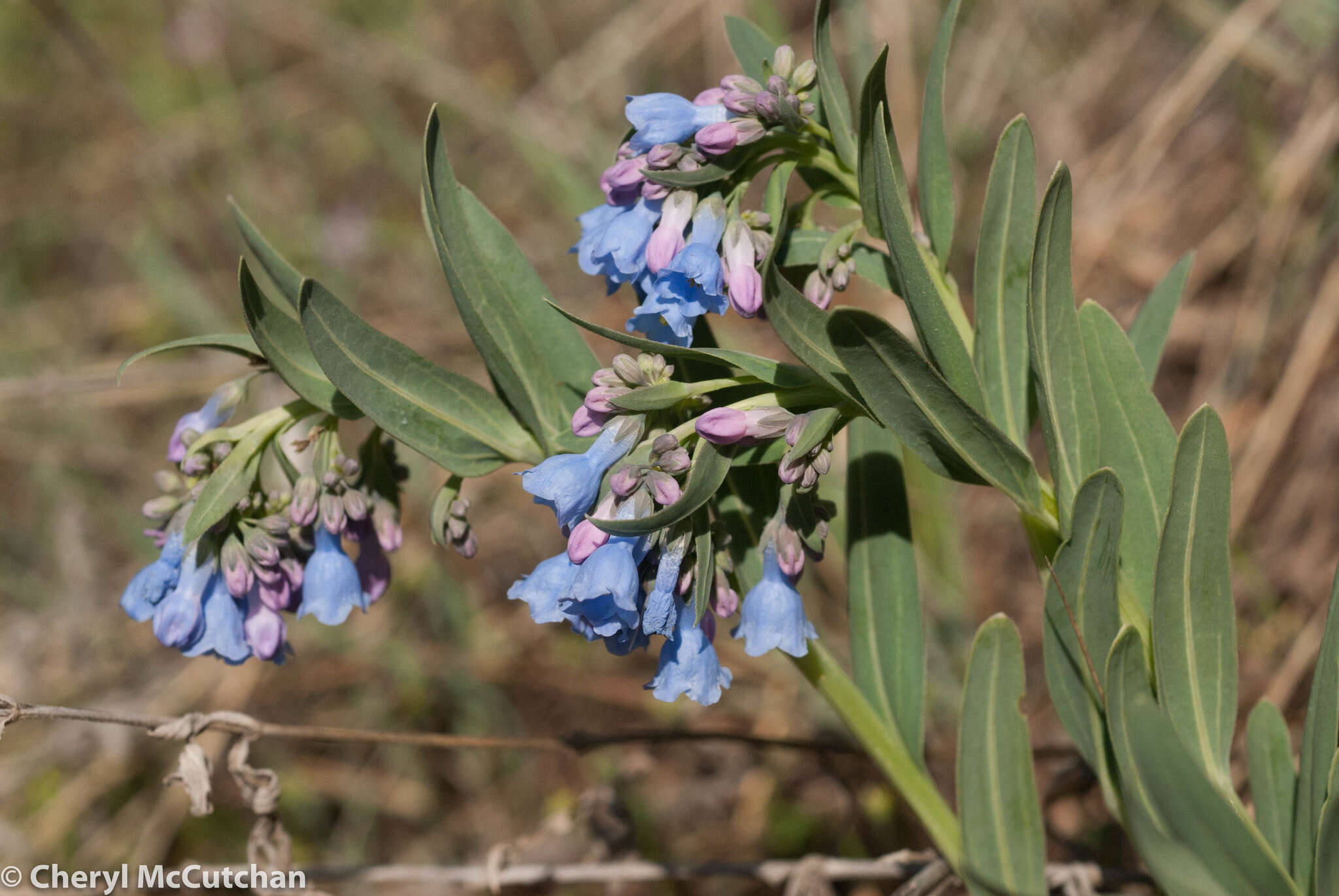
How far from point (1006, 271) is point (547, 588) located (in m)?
0.85

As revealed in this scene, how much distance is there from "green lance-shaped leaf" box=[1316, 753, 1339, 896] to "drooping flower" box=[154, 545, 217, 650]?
1513 mm

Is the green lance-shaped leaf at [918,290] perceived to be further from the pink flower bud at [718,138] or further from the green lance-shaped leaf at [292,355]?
the green lance-shaped leaf at [292,355]

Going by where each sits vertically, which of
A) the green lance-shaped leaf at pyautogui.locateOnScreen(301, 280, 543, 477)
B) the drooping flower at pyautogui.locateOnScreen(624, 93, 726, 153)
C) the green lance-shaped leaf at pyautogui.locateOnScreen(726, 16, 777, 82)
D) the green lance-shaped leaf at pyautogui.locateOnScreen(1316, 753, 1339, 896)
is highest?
the green lance-shaped leaf at pyautogui.locateOnScreen(726, 16, 777, 82)

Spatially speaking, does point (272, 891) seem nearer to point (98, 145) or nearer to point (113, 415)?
point (113, 415)

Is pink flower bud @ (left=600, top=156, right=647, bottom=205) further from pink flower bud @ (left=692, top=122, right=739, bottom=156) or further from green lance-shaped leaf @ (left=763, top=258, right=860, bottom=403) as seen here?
green lance-shaped leaf @ (left=763, top=258, right=860, bottom=403)

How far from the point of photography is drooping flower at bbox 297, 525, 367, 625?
1475mm

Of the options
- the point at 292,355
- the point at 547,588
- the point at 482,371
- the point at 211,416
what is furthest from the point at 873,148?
the point at 482,371

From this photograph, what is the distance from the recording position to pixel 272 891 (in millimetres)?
1837

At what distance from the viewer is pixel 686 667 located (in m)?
1.30

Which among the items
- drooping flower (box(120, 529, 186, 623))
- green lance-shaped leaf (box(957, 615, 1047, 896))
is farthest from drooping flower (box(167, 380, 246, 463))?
green lance-shaped leaf (box(957, 615, 1047, 896))

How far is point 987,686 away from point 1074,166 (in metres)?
3.14

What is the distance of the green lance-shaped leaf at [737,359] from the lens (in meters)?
1.22

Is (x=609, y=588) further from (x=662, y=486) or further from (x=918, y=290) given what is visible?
(x=918, y=290)

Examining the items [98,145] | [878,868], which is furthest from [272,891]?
[98,145]
